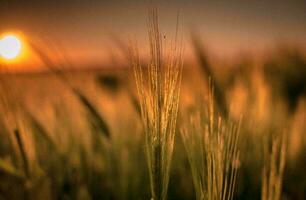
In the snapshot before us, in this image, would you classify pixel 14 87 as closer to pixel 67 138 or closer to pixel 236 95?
pixel 67 138

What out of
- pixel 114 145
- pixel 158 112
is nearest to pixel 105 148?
pixel 114 145

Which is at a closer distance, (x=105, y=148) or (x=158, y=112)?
(x=158, y=112)

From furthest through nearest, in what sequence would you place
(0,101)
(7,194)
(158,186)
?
(7,194)
(0,101)
(158,186)

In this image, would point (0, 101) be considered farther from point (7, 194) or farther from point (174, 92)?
point (174, 92)

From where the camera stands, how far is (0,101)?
566 millimetres

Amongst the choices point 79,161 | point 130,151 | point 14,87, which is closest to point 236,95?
point 130,151

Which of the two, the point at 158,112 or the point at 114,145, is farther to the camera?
the point at 114,145

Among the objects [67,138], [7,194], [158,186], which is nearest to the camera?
[158,186]

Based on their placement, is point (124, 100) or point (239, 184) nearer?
point (239, 184)

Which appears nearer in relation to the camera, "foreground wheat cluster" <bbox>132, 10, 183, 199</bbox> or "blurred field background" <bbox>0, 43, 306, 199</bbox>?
"foreground wheat cluster" <bbox>132, 10, 183, 199</bbox>

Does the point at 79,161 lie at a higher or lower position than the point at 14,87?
lower

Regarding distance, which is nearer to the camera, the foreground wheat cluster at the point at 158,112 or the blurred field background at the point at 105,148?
the foreground wheat cluster at the point at 158,112

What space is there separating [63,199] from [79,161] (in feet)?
0.31

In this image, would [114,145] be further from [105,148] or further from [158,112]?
[158,112]
